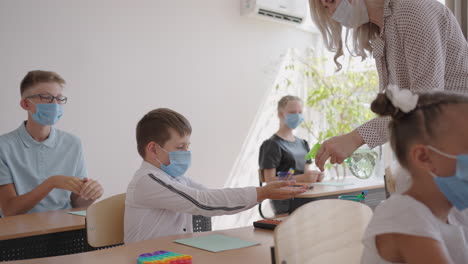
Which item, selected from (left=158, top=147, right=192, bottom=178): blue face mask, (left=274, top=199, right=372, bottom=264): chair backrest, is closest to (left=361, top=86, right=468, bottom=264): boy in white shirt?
(left=274, top=199, right=372, bottom=264): chair backrest

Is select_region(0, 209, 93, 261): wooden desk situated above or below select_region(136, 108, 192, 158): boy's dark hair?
below

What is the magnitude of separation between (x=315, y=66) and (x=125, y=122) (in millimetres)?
2465

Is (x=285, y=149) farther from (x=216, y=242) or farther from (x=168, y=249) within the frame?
(x=168, y=249)

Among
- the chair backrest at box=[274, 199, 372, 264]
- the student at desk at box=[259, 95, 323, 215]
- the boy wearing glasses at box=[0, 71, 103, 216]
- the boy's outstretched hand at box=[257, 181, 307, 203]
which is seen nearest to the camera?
the chair backrest at box=[274, 199, 372, 264]

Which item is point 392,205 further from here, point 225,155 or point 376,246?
point 225,155

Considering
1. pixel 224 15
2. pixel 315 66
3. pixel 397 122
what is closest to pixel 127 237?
pixel 397 122

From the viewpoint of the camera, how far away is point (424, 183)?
100 cm

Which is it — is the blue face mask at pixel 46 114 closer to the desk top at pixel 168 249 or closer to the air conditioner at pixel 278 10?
the desk top at pixel 168 249

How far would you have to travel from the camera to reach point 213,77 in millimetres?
4812

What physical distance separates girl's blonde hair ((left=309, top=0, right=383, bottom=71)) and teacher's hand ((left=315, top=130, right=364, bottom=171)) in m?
0.46

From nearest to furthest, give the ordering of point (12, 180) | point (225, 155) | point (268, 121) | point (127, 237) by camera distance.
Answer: point (127, 237) < point (12, 180) < point (225, 155) < point (268, 121)

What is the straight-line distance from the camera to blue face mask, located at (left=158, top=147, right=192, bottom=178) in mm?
2092

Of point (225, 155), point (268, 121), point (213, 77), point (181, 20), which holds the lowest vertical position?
point (225, 155)

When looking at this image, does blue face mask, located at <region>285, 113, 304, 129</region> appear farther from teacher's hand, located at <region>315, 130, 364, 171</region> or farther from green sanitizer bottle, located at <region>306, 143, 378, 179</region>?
teacher's hand, located at <region>315, 130, 364, 171</region>
